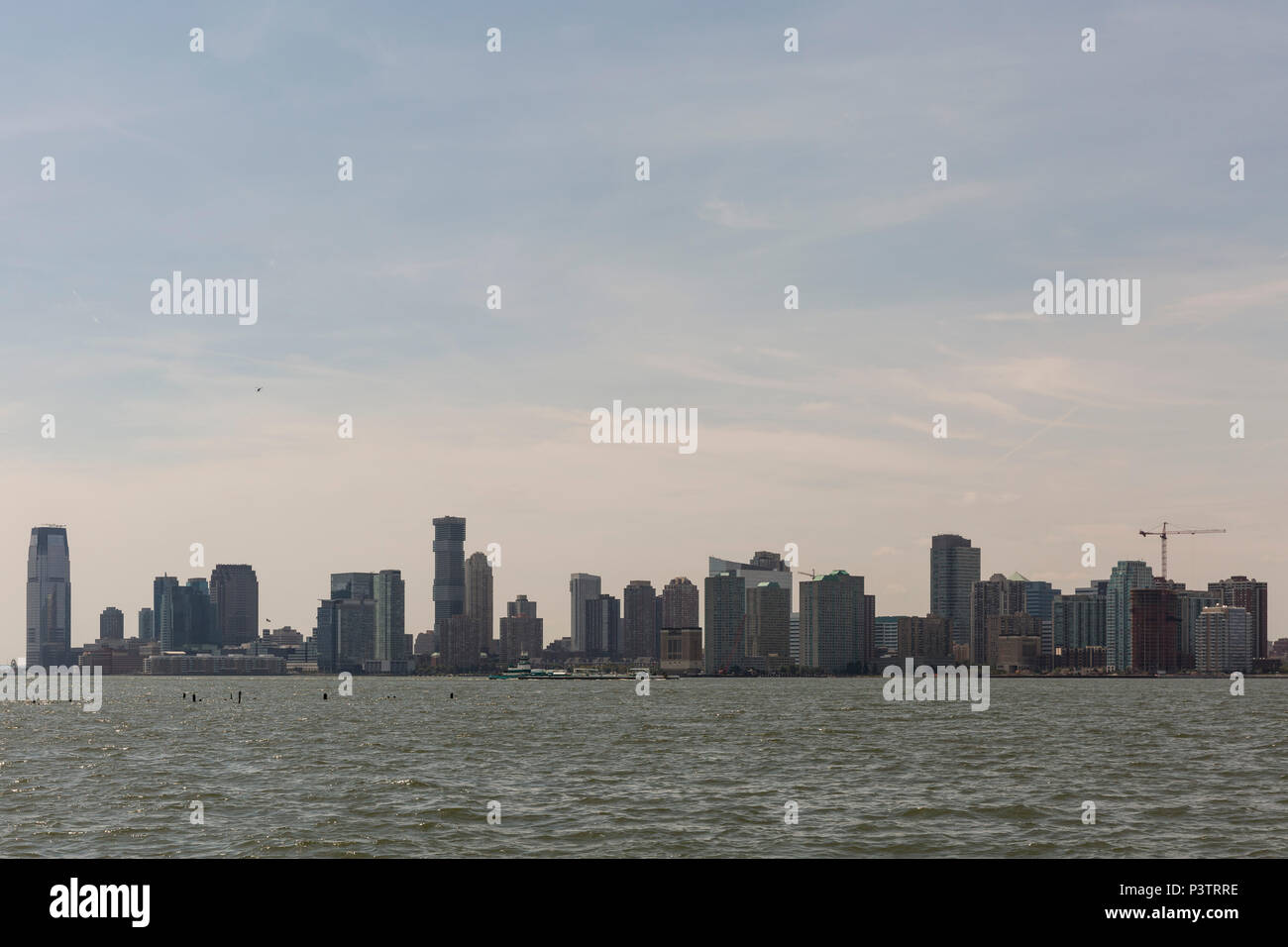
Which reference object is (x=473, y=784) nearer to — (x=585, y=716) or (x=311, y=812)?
(x=311, y=812)

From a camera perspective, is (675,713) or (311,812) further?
(675,713)
